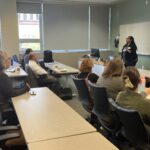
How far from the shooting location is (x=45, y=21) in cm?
903

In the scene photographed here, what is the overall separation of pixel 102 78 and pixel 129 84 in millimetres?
830

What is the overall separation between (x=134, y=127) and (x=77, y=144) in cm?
63

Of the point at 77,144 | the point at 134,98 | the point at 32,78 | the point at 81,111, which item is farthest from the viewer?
the point at 32,78

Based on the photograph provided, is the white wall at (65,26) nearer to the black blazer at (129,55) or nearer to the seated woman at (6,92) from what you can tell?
the black blazer at (129,55)

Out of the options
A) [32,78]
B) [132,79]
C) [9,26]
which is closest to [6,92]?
[132,79]

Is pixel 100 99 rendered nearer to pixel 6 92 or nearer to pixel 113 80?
pixel 113 80

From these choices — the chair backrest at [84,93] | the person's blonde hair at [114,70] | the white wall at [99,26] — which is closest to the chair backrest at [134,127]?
the person's blonde hair at [114,70]

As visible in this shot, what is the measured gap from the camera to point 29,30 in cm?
898

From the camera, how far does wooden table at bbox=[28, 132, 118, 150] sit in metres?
1.54

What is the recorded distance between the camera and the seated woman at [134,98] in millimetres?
2119

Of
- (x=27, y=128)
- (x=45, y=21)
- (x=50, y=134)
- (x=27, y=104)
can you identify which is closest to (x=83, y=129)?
(x=50, y=134)

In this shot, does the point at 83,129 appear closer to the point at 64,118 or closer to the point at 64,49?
the point at 64,118

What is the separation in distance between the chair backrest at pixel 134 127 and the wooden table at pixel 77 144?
37 centimetres

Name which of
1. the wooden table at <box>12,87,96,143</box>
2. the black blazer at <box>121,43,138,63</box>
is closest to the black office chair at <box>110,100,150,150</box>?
the wooden table at <box>12,87,96,143</box>
